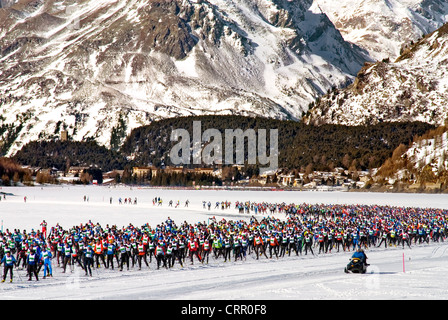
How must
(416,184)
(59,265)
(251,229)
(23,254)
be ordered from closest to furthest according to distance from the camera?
(23,254)
(59,265)
(251,229)
(416,184)

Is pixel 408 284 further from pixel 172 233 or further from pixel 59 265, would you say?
pixel 59 265

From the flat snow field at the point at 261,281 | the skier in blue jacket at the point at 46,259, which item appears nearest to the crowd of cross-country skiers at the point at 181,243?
the skier in blue jacket at the point at 46,259

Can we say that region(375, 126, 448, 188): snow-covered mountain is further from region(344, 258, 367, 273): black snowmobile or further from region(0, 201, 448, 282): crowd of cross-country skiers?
region(344, 258, 367, 273): black snowmobile

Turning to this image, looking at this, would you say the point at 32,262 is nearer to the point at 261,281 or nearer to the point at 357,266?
the point at 261,281

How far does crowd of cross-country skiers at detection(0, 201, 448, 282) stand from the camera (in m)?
38.3

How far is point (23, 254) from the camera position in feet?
125

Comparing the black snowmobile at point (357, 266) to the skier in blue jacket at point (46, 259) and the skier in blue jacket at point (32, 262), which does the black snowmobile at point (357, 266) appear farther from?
the skier in blue jacket at point (32, 262)

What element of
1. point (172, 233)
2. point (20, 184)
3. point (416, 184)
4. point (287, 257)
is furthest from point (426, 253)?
point (20, 184)

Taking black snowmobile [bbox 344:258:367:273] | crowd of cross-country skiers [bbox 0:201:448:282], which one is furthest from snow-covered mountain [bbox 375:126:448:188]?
black snowmobile [bbox 344:258:367:273]

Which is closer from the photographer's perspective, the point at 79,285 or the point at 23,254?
the point at 79,285

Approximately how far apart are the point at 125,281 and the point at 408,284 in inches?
620

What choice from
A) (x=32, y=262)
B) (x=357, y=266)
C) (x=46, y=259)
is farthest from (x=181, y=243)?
(x=357, y=266)

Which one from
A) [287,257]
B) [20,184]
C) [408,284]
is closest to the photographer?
[408,284]
